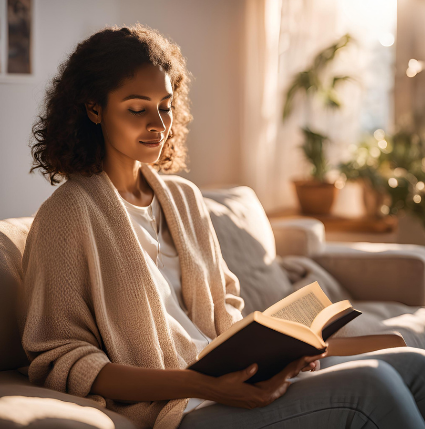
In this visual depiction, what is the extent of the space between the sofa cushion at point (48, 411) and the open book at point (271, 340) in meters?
0.19

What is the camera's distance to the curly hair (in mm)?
1196

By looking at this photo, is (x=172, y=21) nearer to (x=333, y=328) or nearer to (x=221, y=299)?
(x=221, y=299)

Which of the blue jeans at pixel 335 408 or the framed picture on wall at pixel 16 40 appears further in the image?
the framed picture on wall at pixel 16 40

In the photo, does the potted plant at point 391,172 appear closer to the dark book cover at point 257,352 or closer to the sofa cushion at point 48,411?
the dark book cover at point 257,352

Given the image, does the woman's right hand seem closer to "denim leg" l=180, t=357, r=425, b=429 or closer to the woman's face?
"denim leg" l=180, t=357, r=425, b=429

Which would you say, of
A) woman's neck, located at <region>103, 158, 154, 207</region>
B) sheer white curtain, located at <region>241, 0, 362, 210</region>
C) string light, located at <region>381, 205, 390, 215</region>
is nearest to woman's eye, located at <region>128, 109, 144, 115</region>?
woman's neck, located at <region>103, 158, 154, 207</region>

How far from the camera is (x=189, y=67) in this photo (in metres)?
3.55

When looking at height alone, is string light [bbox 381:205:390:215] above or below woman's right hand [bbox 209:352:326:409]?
above

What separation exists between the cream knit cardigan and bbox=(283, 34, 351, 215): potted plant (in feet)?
10.0

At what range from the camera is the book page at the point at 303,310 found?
1127mm

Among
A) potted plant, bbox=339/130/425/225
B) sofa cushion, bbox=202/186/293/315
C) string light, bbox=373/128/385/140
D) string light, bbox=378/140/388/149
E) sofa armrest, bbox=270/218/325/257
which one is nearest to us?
sofa cushion, bbox=202/186/293/315

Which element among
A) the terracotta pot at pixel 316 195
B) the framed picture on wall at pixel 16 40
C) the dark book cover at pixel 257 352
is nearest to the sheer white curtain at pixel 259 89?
the terracotta pot at pixel 316 195

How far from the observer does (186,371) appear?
1031 millimetres

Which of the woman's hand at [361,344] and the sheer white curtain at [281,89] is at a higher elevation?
the sheer white curtain at [281,89]
